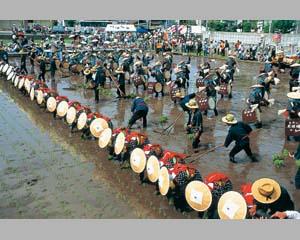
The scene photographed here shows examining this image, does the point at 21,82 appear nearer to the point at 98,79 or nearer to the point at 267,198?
the point at 98,79

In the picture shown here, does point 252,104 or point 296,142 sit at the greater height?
point 252,104

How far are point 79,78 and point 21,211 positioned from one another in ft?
56.8

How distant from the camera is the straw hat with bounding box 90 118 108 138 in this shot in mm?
12156

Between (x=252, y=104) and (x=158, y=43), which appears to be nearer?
(x=252, y=104)

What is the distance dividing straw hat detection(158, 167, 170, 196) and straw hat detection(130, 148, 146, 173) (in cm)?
81

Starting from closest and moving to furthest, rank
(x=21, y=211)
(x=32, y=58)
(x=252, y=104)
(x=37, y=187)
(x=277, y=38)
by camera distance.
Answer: (x=21, y=211), (x=37, y=187), (x=252, y=104), (x=32, y=58), (x=277, y=38)

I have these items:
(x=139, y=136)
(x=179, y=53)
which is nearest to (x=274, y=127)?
(x=139, y=136)

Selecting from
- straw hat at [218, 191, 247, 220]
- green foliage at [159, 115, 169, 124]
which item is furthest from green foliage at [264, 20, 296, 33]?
straw hat at [218, 191, 247, 220]

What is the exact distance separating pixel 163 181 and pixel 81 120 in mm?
5226

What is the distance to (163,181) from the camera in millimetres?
8781

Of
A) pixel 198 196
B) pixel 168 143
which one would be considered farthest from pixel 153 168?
pixel 168 143

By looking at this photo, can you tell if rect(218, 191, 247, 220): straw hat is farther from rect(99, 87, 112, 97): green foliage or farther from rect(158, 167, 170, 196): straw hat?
rect(99, 87, 112, 97): green foliage

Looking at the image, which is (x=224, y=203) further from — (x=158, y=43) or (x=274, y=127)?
(x=158, y=43)

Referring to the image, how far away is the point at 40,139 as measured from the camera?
44.4 feet
